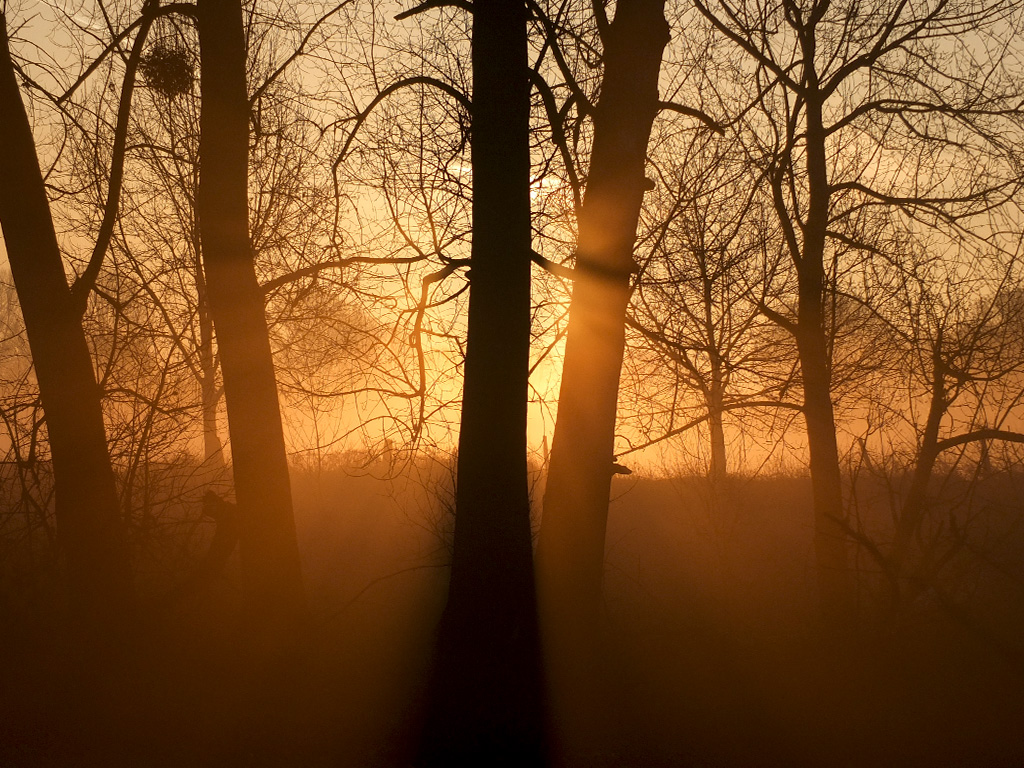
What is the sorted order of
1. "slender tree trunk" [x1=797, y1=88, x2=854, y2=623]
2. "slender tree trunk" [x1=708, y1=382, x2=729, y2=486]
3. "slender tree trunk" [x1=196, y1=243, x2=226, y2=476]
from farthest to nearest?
1. "slender tree trunk" [x1=708, y1=382, x2=729, y2=486]
2. "slender tree trunk" [x1=196, y1=243, x2=226, y2=476]
3. "slender tree trunk" [x1=797, y1=88, x2=854, y2=623]

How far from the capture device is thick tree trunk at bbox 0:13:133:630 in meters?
6.02

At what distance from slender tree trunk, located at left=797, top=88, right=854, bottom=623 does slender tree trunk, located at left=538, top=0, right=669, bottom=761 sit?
339 cm

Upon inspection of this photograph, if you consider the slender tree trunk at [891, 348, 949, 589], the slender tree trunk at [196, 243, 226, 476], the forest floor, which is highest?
the slender tree trunk at [196, 243, 226, 476]

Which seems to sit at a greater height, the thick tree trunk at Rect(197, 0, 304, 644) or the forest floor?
the thick tree trunk at Rect(197, 0, 304, 644)

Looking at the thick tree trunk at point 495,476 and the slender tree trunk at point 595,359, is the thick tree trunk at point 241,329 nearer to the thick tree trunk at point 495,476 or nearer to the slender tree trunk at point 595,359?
the thick tree trunk at point 495,476

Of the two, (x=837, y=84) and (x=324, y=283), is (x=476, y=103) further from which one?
(x=837, y=84)

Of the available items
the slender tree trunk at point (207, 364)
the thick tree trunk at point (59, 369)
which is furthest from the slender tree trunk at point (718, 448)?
the thick tree trunk at point (59, 369)

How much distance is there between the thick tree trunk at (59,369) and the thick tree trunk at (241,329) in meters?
1.10

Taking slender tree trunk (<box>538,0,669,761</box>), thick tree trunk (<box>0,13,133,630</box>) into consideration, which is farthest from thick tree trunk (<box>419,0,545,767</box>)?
Answer: thick tree trunk (<box>0,13,133,630</box>)

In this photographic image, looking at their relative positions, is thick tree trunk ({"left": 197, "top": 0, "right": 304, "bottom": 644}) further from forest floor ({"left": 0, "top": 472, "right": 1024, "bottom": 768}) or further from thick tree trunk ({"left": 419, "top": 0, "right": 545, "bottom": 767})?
thick tree trunk ({"left": 419, "top": 0, "right": 545, "bottom": 767})

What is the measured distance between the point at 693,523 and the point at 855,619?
3.66m

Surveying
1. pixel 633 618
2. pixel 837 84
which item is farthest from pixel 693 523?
pixel 837 84

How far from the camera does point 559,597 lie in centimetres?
517

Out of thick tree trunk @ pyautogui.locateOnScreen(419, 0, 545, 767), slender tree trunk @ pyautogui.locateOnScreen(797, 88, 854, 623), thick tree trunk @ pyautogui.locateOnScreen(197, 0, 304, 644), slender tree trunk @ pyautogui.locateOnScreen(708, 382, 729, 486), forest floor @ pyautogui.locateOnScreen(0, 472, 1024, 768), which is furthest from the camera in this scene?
slender tree trunk @ pyautogui.locateOnScreen(708, 382, 729, 486)
